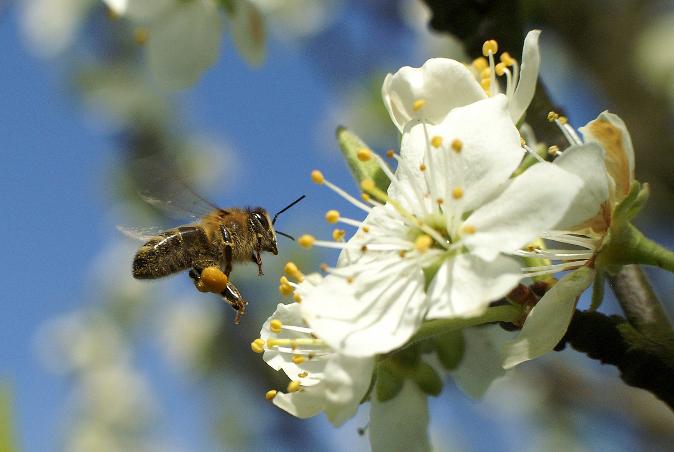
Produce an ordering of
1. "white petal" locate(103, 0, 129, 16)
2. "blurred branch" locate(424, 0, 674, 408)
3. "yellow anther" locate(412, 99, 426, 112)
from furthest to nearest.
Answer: "white petal" locate(103, 0, 129, 16)
"yellow anther" locate(412, 99, 426, 112)
"blurred branch" locate(424, 0, 674, 408)

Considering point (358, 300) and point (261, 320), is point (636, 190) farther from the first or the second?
point (261, 320)

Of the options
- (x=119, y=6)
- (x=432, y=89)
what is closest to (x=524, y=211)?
(x=432, y=89)

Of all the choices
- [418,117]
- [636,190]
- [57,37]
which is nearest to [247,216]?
[418,117]

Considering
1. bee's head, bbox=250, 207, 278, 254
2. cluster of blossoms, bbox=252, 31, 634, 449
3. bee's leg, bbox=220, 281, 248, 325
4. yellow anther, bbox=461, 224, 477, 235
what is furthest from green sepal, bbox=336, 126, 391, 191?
bee's head, bbox=250, 207, 278, 254

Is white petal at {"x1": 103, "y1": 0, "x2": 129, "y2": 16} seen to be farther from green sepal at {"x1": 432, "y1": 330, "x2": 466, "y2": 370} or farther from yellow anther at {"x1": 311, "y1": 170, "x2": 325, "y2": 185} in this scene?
green sepal at {"x1": 432, "y1": 330, "x2": 466, "y2": 370}

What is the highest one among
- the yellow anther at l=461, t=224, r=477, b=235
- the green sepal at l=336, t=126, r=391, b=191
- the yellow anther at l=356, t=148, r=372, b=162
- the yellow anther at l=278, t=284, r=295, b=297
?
the yellow anther at l=356, t=148, r=372, b=162
